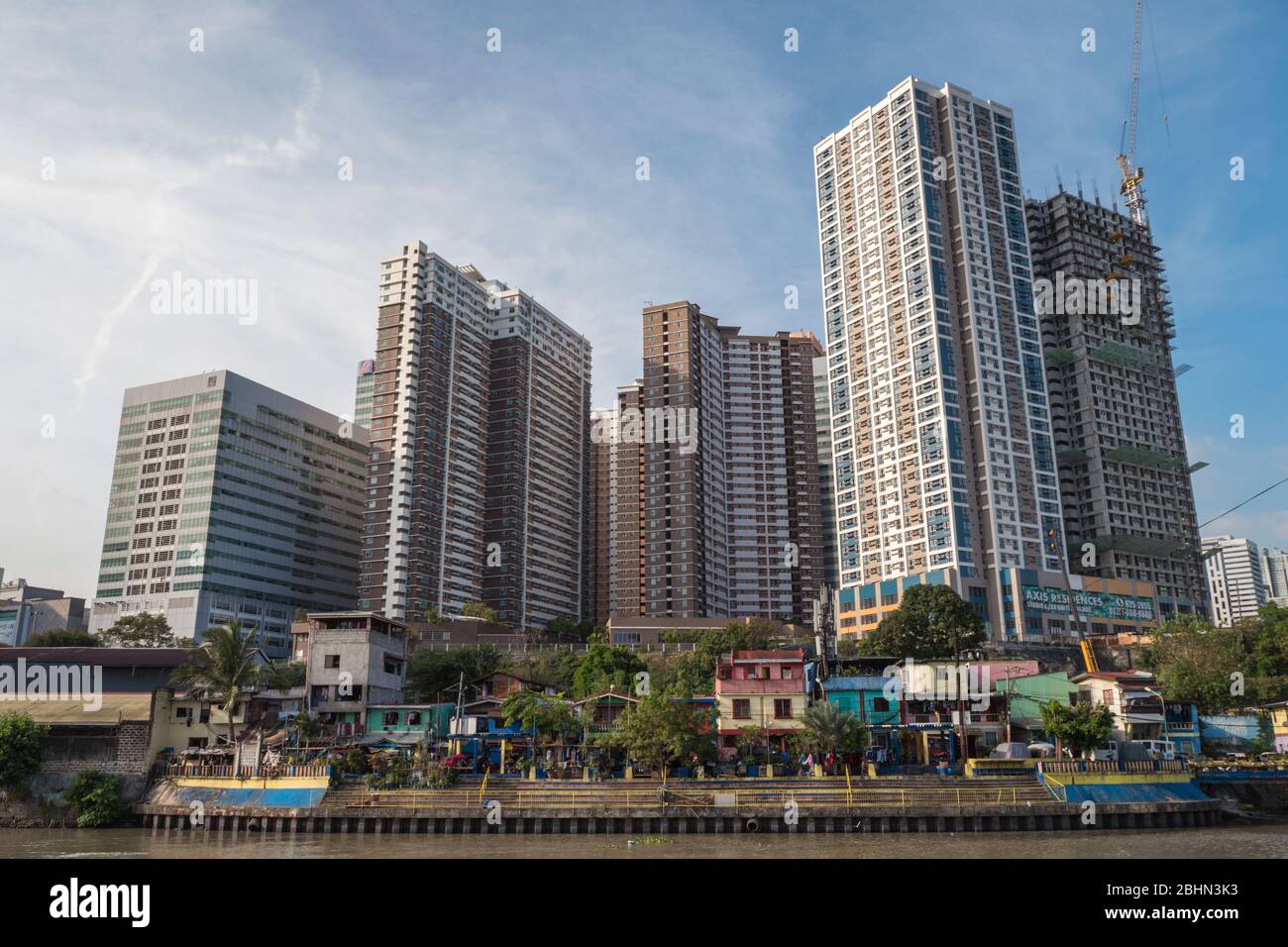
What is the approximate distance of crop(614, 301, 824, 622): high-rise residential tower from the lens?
506 feet

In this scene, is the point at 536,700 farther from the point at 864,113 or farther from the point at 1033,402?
the point at 864,113

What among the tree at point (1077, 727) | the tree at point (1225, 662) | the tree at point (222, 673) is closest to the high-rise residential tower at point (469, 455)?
the tree at point (222, 673)

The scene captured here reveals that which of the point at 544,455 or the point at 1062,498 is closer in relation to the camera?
the point at 1062,498

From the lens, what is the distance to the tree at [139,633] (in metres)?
106

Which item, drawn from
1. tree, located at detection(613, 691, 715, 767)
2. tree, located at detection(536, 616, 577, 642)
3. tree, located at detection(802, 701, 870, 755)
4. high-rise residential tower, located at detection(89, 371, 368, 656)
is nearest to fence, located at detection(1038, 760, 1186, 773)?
tree, located at detection(802, 701, 870, 755)

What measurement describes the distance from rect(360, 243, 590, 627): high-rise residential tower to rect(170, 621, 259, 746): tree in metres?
78.8

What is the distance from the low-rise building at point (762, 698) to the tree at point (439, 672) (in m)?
29.1
